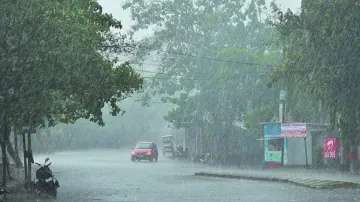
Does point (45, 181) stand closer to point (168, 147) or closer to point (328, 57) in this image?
point (328, 57)

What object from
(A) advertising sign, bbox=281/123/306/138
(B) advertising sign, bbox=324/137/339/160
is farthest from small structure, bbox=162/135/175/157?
(B) advertising sign, bbox=324/137/339/160

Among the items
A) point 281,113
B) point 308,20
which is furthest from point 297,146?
point 308,20

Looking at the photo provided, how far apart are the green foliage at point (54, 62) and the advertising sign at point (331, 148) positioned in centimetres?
2370

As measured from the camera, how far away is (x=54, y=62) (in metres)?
19.5

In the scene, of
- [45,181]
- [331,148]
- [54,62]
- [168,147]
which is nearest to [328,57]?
[331,148]

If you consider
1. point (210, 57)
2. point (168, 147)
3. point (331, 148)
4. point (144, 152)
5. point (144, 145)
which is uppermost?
point (210, 57)

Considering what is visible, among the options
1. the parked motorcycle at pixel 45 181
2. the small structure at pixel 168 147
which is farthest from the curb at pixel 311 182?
the small structure at pixel 168 147

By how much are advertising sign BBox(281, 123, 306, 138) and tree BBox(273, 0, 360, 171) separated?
2.41 metres

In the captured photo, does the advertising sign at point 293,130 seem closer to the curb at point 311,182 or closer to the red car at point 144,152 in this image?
the curb at point 311,182

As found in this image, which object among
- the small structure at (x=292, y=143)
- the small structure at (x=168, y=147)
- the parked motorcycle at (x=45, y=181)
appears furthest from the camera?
the small structure at (x=168, y=147)

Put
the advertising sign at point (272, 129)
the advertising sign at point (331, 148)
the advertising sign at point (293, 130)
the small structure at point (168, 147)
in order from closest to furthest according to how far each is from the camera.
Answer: the advertising sign at point (293, 130) → the advertising sign at point (331, 148) → the advertising sign at point (272, 129) → the small structure at point (168, 147)

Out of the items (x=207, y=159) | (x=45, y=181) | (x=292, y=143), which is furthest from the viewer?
(x=207, y=159)

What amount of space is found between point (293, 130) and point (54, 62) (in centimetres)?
2771

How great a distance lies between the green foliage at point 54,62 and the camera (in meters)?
18.4
